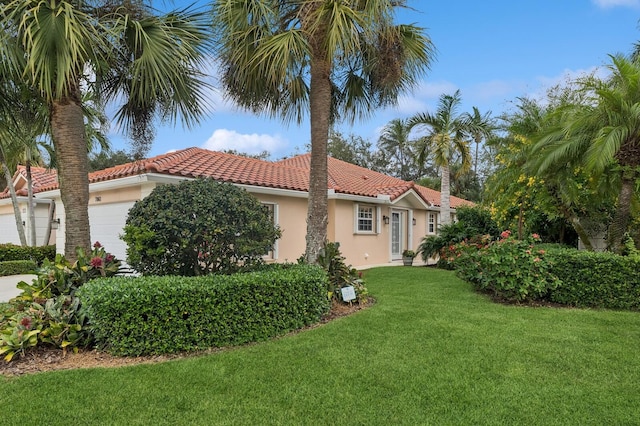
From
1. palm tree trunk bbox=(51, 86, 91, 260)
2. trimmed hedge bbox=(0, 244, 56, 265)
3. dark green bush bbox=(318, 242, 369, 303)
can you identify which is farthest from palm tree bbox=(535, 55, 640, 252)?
trimmed hedge bbox=(0, 244, 56, 265)

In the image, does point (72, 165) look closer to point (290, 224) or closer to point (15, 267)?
point (290, 224)

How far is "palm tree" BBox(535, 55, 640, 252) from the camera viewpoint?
8031mm

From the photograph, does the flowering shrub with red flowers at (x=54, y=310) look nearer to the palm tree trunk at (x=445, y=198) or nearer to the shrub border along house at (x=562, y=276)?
the shrub border along house at (x=562, y=276)

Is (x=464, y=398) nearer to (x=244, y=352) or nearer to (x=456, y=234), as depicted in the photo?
(x=244, y=352)

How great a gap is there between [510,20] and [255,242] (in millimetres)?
11364

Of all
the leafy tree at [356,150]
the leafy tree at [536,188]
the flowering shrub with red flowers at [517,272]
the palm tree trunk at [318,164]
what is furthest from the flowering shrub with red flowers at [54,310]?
the leafy tree at [356,150]

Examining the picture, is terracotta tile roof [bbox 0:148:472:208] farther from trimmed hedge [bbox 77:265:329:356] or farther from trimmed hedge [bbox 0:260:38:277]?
trimmed hedge [bbox 77:265:329:356]

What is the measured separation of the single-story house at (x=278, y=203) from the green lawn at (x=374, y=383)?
6213mm

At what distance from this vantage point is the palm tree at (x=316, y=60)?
23.7 ft

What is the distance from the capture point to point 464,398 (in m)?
3.97

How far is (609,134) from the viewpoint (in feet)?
26.3

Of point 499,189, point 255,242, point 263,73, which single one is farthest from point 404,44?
point 499,189

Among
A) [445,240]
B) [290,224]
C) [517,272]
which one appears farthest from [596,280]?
[290,224]

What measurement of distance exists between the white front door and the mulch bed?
14.0m
